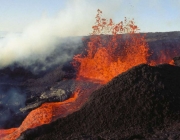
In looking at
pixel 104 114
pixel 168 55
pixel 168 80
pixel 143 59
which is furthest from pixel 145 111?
pixel 168 55

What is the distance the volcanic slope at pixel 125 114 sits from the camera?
10.7m

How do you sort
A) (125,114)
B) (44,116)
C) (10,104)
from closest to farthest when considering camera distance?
1. (125,114)
2. (44,116)
3. (10,104)

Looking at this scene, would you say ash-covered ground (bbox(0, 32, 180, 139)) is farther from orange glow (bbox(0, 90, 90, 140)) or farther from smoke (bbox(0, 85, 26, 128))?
orange glow (bbox(0, 90, 90, 140))

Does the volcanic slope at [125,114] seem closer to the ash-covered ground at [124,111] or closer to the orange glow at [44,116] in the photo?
the ash-covered ground at [124,111]

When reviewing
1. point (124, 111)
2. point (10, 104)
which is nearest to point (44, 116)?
point (124, 111)

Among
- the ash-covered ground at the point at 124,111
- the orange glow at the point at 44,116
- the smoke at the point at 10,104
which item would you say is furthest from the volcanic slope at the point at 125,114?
the smoke at the point at 10,104

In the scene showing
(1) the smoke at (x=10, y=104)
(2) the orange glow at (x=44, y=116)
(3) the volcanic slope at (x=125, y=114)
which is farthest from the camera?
(1) the smoke at (x=10, y=104)

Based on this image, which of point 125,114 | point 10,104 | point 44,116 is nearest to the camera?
point 125,114

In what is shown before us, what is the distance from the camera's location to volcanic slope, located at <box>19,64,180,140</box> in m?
10.7

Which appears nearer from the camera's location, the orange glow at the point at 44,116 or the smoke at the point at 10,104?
the orange glow at the point at 44,116

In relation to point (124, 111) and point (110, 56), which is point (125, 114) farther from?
point (110, 56)

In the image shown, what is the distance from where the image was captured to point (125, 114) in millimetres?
11273

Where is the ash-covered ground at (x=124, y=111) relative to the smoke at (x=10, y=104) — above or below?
above

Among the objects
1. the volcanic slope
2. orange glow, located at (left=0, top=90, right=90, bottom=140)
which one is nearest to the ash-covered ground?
the volcanic slope
